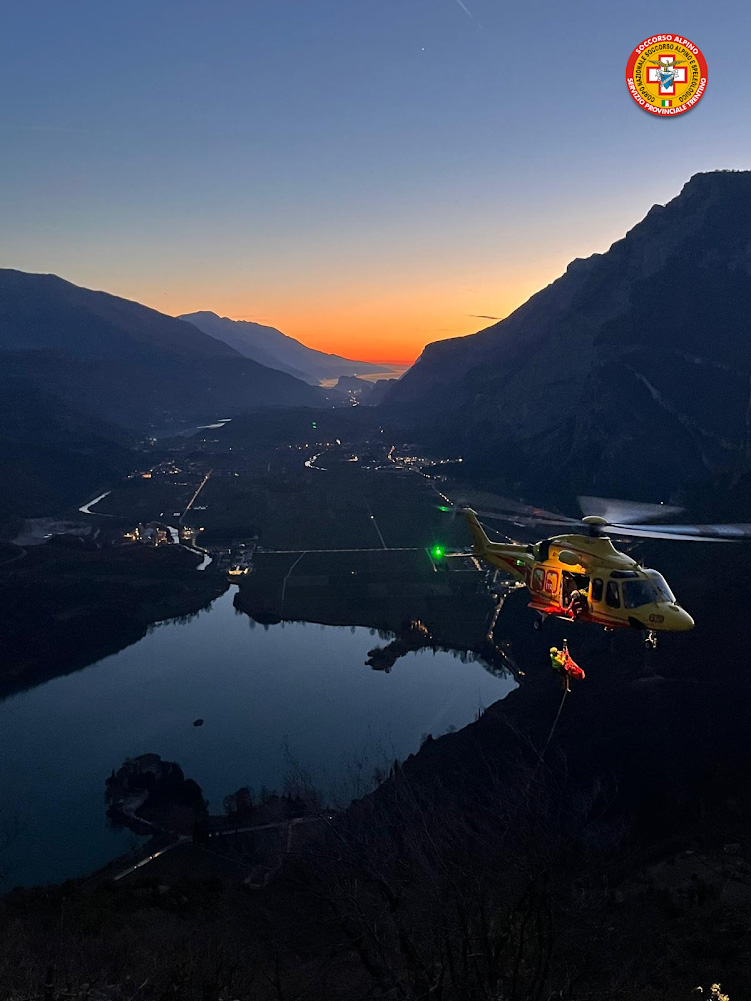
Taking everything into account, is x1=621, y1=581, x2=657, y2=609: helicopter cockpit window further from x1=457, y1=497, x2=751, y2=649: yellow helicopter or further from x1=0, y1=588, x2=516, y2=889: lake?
x1=0, y1=588, x2=516, y2=889: lake

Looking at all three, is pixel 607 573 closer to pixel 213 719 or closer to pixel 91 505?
pixel 213 719

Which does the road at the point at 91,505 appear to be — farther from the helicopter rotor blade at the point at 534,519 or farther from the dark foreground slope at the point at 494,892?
the helicopter rotor blade at the point at 534,519

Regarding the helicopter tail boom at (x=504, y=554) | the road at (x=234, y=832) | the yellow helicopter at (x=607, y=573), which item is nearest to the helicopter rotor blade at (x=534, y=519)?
the yellow helicopter at (x=607, y=573)

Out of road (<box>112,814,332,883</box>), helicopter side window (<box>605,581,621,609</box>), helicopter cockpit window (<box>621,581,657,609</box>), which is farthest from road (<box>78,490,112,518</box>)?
helicopter cockpit window (<box>621,581,657,609</box>)

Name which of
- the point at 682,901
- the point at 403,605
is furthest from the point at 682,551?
the point at 682,901

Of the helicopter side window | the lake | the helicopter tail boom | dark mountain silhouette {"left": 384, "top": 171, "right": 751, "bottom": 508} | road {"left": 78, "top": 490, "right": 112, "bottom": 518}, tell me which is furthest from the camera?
road {"left": 78, "top": 490, "right": 112, "bottom": 518}

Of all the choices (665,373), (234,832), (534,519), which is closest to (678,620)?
(534,519)

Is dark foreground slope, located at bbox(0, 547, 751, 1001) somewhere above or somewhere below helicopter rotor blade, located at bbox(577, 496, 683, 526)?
below
